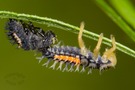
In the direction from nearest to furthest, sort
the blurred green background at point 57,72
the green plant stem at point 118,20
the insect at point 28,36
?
the green plant stem at point 118,20 < the insect at point 28,36 < the blurred green background at point 57,72

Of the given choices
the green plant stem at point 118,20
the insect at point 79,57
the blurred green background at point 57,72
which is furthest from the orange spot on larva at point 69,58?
the blurred green background at point 57,72

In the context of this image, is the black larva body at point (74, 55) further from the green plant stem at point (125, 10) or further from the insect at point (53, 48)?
the green plant stem at point (125, 10)

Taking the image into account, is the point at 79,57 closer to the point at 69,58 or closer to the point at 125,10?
the point at 69,58

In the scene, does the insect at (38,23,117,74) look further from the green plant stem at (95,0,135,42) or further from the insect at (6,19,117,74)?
the green plant stem at (95,0,135,42)

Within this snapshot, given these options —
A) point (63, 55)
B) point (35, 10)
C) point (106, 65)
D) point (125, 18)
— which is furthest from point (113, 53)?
point (35, 10)

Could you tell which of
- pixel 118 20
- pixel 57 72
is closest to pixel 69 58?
pixel 118 20

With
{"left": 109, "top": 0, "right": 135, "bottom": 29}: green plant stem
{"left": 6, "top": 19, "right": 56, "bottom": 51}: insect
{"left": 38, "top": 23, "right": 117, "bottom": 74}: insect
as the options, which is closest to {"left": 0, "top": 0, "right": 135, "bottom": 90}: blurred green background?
{"left": 38, "top": 23, "right": 117, "bottom": 74}: insect
